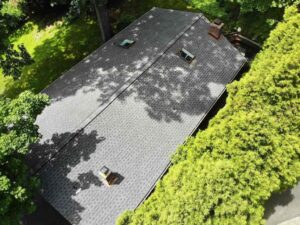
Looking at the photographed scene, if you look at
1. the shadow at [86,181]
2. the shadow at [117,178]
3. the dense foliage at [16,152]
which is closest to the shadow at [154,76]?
the shadow at [86,181]

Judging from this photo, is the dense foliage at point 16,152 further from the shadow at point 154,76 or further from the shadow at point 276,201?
the shadow at point 276,201

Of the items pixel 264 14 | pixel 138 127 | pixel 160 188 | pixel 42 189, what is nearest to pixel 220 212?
pixel 160 188

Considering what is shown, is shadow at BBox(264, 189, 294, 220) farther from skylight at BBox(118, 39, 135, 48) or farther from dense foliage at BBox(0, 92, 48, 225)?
skylight at BBox(118, 39, 135, 48)

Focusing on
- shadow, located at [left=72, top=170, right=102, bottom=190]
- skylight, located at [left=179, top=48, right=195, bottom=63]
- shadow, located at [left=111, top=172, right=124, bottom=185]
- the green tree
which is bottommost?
shadow, located at [left=111, top=172, right=124, bottom=185]

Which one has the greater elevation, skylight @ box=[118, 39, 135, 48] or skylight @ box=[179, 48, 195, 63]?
skylight @ box=[118, 39, 135, 48]

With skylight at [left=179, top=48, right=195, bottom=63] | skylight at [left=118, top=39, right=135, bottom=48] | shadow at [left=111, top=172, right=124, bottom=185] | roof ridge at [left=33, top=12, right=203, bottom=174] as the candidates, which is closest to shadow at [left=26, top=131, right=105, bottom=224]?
roof ridge at [left=33, top=12, right=203, bottom=174]

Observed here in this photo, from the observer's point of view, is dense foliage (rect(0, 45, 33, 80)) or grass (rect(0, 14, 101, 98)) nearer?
dense foliage (rect(0, 45, 33, 80))
